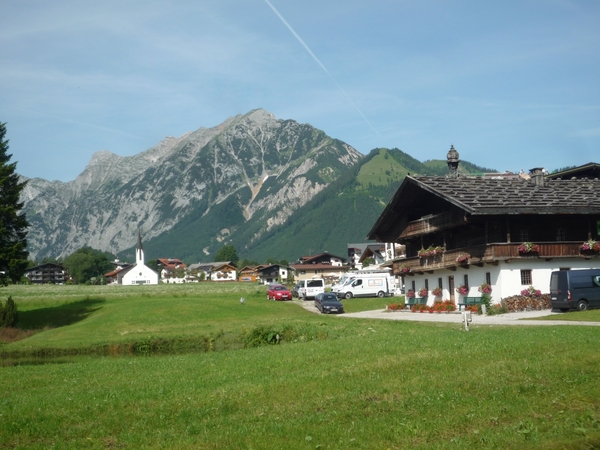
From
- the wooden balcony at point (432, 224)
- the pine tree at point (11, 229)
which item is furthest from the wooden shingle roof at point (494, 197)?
the pine tree at point (11, 229)

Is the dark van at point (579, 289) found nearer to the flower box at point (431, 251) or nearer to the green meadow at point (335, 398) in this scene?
the flower box at point (431, 251)

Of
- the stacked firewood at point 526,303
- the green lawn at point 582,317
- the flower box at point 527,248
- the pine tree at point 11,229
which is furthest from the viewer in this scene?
the pine tree at point 11,229

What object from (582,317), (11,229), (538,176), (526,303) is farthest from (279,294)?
(582,317)

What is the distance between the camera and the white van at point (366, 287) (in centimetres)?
6956

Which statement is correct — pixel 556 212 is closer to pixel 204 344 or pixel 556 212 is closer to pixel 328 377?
pixel 204 344

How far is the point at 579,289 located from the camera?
35.1m

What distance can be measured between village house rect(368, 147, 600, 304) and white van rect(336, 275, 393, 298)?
18099 millimetres

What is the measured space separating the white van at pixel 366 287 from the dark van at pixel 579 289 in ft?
115

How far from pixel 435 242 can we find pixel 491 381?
132 feet

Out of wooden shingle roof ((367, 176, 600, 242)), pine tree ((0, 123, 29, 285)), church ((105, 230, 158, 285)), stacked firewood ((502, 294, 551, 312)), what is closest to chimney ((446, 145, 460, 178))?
wooden shingle roof ((367, 176, 600, 242))

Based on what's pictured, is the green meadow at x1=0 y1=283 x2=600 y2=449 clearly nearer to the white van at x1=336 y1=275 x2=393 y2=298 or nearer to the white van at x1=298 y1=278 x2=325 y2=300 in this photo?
the white van at x1=336 y1=275 x2=393 y2=298

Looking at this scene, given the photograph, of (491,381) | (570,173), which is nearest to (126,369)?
(491,381)

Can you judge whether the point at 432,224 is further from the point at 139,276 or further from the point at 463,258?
the point at 139,276

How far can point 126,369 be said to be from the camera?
20406 mm
